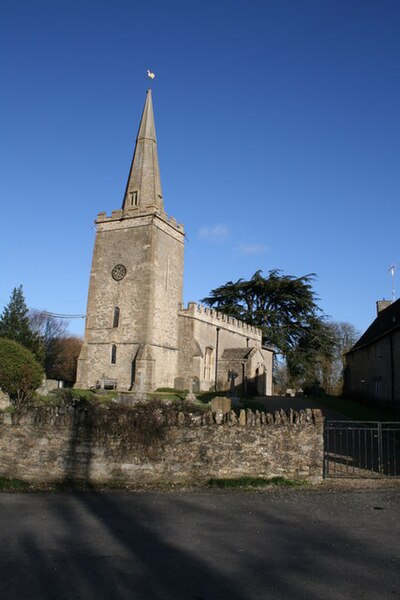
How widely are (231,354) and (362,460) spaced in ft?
88.5

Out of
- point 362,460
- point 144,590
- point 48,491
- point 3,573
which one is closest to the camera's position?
point 144,590

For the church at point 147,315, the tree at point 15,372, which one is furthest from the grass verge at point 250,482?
the church at point 147,315

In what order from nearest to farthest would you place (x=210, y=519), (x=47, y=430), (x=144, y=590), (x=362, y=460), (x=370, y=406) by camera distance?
(x=144, y=590)
(x=210, y=519)
(x=47, y=430)
(x=362, y=460)
(x=370, y=406)

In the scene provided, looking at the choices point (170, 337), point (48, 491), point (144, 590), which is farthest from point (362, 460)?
point (170, 337)

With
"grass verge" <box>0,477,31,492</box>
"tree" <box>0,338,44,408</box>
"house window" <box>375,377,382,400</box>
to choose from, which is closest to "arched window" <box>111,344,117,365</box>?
"tree" <box>0,338,44,408</box>

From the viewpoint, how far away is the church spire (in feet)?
125

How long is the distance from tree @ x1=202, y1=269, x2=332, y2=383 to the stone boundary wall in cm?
3736

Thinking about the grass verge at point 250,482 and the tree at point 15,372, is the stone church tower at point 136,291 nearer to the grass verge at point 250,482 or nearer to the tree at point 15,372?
the tree at point 15,372

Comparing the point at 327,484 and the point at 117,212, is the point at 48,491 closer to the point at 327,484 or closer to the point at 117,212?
the point at 327,484

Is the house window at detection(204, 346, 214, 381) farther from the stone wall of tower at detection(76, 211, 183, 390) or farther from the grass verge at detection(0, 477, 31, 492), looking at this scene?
the grass verge at detection(0, 477, 31, 492)

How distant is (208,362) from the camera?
38969 mm

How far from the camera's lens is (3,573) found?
213 inches

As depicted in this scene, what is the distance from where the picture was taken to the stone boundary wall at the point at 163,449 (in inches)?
410

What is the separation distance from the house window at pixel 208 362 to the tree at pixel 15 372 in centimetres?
1829
